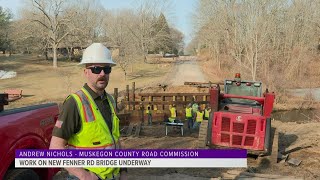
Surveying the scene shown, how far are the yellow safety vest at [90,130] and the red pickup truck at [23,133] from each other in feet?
5.29

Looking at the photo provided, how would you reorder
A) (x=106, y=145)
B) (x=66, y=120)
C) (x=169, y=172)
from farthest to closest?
(x=169, y=172) < (x=106, y=145) < (x=66, y=120)

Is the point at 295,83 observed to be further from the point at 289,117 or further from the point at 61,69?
the point at 61,69

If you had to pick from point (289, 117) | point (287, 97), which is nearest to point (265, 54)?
point (287, 97)

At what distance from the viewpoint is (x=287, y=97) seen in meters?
28.4

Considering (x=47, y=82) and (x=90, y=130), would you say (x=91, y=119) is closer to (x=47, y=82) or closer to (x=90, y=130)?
(x=90, y=130)

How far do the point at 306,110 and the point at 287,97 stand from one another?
2.55 metres

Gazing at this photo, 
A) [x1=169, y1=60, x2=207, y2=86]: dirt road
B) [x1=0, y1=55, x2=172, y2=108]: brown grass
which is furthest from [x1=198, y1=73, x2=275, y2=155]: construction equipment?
[x1=169, y1=60, x2=207, y2=86]: dirt road

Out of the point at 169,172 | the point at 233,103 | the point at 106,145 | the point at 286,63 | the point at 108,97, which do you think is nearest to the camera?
the point at 106,145

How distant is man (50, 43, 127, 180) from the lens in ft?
8.79

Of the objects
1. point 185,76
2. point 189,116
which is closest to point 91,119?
point 189,116

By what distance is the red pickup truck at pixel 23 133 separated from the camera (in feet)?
13.1

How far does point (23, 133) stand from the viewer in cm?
432

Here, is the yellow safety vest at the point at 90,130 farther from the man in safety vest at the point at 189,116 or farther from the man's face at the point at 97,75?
the man in safety vest at the point at 189,116

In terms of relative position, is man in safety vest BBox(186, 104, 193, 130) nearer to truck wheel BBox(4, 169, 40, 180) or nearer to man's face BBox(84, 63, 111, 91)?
truck wheel BBox(4, 169, 40, 180)
